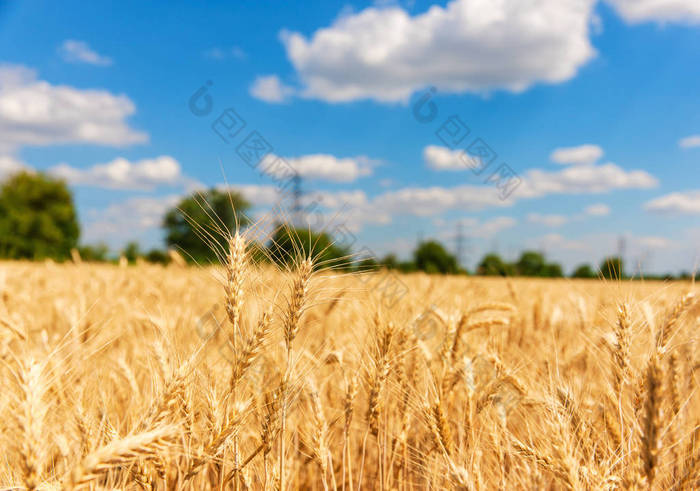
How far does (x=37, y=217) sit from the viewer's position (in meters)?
50.7

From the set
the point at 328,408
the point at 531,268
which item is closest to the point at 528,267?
the point at 531,268

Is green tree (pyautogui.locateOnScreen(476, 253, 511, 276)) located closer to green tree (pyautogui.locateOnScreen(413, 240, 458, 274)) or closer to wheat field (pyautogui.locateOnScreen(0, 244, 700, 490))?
wheat field (pyautogui.locateOnScreen(0, 244, 700, 490))

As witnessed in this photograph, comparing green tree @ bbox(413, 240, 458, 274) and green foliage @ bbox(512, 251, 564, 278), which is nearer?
green foliage @ bbox(512, 251, 564, 278)

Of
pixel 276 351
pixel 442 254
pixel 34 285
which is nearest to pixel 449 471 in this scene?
pixel 276 351

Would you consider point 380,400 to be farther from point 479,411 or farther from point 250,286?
point 250,286

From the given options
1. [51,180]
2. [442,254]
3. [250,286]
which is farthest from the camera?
[442,254]

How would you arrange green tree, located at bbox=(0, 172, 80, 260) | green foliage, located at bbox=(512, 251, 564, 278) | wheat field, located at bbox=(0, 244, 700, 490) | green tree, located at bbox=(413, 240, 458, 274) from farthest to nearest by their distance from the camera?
green tree, located at bbox=(413, 240, 458, 274) → green tree, located at bbox=(0, 172, 80, 260) → green foliage, located at bbox=(512, 251, 564, 278) → wheat field, located at bbox=(0, 244, 700, 490)

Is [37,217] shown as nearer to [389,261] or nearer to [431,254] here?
[431,254]

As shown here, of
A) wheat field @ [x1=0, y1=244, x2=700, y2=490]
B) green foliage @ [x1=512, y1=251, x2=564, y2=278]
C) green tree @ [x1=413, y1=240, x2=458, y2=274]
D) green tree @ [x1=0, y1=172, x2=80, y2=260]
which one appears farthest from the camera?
green tree @ [x1=413, y1=240, x2=458, y2=274]

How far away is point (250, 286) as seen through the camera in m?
1.43

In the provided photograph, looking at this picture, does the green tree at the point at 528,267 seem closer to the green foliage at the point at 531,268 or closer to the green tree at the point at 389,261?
the green foliage at the point at 531,268

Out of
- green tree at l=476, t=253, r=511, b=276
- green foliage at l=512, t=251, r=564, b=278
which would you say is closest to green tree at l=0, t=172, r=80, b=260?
green foliage at l=512, t=251, r=564, b=278

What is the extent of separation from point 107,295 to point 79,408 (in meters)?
3.86

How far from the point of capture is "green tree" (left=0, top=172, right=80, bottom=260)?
47406 millimetres
